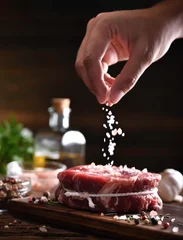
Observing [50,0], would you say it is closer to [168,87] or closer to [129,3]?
[129,3]

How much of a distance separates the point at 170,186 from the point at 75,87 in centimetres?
184

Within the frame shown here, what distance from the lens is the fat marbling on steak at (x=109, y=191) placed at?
1817 millimetres

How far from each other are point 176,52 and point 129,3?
452 millimetres

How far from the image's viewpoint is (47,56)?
4.02 meters

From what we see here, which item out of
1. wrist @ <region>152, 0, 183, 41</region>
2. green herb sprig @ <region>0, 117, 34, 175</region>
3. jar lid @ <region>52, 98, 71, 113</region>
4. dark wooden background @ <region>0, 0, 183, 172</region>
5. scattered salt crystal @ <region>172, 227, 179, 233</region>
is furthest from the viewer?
dark wooden background @ <region>0, 0, 183, 172</region>

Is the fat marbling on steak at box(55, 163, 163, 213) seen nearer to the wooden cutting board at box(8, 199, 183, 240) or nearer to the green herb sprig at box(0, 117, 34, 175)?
the wooden cutting board at box(8, 199, 183, 240)

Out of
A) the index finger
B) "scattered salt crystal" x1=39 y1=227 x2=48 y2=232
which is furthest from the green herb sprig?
the index finger

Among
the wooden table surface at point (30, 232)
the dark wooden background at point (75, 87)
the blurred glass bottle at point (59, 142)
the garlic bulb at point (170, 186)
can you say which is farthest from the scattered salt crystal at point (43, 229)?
the dark wooden background at point (75, 87)

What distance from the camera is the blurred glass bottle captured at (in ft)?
9.53

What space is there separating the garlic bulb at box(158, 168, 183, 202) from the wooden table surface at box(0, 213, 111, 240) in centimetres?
60

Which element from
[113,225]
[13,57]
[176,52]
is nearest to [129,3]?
[176,52]

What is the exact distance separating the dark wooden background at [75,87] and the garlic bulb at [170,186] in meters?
1.63

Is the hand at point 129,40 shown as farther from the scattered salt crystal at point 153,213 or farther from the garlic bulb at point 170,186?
the garlic bulb at point 170,186

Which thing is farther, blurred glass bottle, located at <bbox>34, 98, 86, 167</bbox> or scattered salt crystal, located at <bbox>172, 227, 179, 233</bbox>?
blurred glass bottle, located at <bbox>34, 98, 86, 167</bbox>
